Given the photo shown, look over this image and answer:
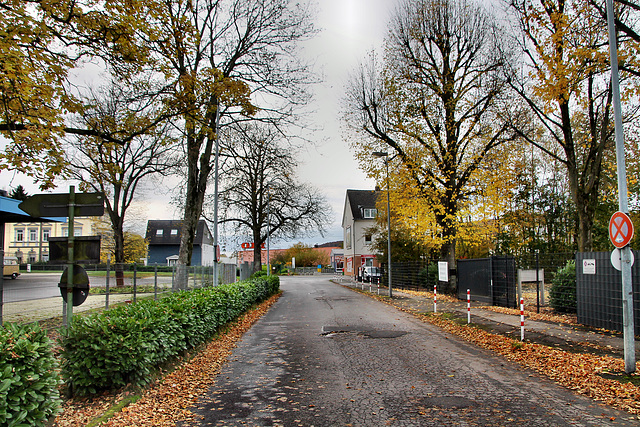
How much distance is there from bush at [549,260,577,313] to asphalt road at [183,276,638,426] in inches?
239

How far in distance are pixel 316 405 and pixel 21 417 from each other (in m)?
3.33

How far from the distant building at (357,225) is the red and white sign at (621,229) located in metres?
51.5

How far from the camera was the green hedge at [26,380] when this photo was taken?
3750mm

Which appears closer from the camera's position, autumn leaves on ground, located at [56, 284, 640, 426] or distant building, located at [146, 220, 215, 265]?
autumn leaves on ground, located at [56, 284, 640, 426]

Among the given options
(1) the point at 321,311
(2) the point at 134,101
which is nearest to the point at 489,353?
(1) the point at 321,311

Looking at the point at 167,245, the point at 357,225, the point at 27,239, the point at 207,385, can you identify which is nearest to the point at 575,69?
the point at 207,385

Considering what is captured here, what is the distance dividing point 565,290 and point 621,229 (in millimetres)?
8148

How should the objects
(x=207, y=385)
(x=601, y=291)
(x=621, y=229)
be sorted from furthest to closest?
(x=601, y=291) < (x=621, y=229) < (x=207, y=385)

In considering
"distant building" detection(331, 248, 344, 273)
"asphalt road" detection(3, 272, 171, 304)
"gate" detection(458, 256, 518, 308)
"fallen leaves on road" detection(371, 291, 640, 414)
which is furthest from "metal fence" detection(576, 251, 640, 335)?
"distant building" detection(331, 248, 344, 273)

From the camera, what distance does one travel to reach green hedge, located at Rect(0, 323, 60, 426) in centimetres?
375

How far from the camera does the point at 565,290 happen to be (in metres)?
14.8

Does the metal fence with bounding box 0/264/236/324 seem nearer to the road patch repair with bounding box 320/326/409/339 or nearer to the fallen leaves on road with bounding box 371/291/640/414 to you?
the road patch repair with bounding box 320/326/409/339

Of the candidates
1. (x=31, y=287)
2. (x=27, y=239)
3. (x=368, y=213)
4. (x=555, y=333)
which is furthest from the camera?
(x=368, y=213)

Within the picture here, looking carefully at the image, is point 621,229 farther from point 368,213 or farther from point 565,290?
point 368,213
